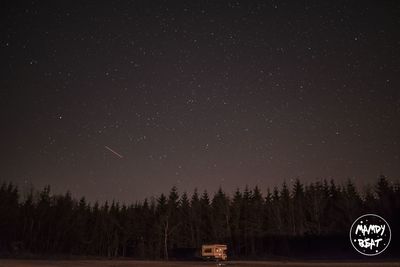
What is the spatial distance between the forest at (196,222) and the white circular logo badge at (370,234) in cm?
5947

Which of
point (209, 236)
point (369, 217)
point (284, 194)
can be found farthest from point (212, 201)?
point (369, 217)

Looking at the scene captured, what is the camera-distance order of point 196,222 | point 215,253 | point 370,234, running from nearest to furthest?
point 370,234 < point 215,253 < point 196,222

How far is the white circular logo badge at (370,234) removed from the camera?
13.3 metres

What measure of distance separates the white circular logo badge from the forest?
59.5 metres

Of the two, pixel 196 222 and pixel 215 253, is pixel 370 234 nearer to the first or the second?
pixel 215 253

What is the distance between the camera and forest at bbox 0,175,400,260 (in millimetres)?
76875

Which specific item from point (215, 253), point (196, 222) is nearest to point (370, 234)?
point (215, 253)

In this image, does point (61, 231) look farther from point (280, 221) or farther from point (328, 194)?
point (328, 194)

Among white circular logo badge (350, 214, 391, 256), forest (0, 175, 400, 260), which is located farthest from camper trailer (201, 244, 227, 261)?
white circular logo badge (350, 214, 391, 256)

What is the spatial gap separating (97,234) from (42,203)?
53.8 ft

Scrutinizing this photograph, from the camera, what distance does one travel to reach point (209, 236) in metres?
95.5

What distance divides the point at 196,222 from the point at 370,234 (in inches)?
3373

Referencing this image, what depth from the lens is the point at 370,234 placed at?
13.6 metres

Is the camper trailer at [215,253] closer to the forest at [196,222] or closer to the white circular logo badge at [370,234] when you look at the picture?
the forest at [196,222]
